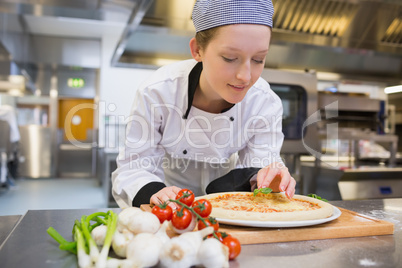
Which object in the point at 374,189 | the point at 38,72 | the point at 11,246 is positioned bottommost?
the point at 374,189

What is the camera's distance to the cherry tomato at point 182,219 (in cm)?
73

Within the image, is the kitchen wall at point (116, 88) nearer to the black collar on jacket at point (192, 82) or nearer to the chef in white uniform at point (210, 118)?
the chef in white uniform at point (210, 118)

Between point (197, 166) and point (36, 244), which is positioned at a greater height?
point (197, 166)

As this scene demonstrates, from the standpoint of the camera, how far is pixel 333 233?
87 centimetres

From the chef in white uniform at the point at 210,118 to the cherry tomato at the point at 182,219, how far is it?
0.25m

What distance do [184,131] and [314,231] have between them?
699 millimetres

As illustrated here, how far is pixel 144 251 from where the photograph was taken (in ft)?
1.92

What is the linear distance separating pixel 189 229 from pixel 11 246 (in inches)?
15.3

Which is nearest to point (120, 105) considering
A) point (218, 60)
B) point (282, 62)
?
point (282, 62)

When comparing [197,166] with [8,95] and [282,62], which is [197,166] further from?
[8,95]

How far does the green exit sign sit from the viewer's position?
320 inches

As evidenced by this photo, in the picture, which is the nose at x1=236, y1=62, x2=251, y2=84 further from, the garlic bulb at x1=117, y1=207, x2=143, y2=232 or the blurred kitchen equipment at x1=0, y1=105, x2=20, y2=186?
the blurred kitchen equipment at x1=0, y1=105, x2=20, y2=186

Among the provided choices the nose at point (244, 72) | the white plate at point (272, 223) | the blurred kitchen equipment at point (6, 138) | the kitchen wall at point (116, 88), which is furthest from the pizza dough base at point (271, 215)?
the kitchen wall at point (116, 88)

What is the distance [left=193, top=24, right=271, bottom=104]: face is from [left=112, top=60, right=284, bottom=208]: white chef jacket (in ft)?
1.02
